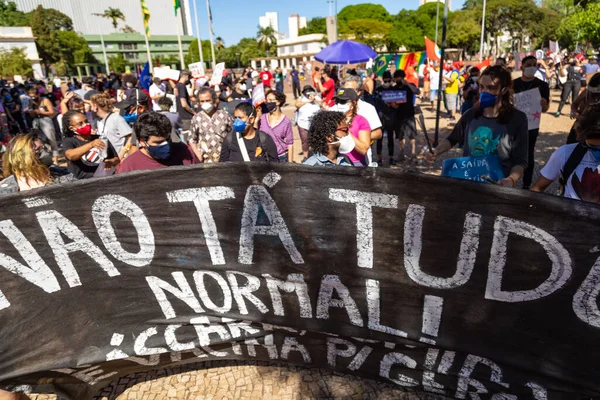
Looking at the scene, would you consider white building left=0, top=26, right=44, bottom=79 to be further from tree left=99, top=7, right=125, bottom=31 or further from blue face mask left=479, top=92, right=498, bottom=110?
blue face mask left=479, top=92, right=498, bottom=110

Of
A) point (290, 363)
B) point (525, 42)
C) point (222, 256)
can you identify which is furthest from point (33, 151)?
point (525, 42)

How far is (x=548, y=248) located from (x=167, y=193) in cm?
198

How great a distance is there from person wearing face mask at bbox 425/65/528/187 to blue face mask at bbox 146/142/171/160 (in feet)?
8.26

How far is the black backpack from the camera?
7.92ft

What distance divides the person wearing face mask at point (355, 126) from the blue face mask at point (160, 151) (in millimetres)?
1533

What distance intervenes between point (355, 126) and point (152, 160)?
77.3 inches

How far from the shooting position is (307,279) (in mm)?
2381

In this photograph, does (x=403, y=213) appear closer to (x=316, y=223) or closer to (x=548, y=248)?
(x=316, y=223)

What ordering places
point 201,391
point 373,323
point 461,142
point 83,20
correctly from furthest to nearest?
point 83,20 < point 461,142 < point 201,391 < point 373,323

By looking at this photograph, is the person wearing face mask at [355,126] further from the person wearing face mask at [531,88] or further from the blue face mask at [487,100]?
the person wearing face mask at [531,88]

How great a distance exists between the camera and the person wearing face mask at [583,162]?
90.6 inches

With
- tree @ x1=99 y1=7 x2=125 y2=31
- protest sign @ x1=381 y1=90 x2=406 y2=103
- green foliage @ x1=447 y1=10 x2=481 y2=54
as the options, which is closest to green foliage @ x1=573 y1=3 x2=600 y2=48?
protest sign @ x1=381 y1=90 x2=406 y2=103

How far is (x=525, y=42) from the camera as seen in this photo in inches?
3162

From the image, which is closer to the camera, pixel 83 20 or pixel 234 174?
pixel 234 174
